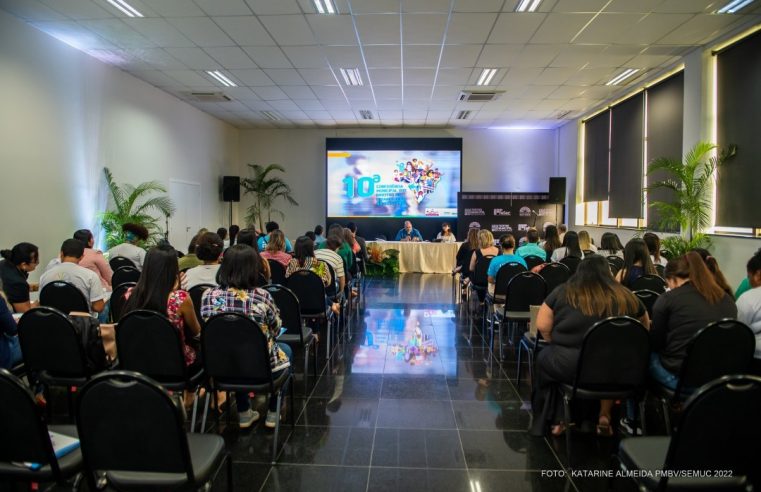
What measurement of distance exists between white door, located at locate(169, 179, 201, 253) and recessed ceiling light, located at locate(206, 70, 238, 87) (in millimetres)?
2499

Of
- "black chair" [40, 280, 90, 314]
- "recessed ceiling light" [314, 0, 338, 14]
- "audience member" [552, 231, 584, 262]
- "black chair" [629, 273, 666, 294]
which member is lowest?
"black chair" [40, 280, 90, 314]

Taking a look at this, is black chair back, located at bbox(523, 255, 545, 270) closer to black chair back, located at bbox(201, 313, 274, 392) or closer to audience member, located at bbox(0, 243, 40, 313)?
black chair back, located at bbox(201, 313, 274, 392)

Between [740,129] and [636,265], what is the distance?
3.37 m

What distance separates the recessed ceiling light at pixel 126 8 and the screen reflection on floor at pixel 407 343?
187 inches

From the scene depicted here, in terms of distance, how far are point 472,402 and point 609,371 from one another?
125 cm

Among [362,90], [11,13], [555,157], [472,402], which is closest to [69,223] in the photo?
[11,13]

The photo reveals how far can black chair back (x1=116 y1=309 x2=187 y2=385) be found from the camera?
2.55 m

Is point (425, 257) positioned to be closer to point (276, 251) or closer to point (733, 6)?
point (276, 251)

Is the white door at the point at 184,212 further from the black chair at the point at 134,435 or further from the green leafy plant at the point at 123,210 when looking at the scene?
the black chair at the point at 134,435

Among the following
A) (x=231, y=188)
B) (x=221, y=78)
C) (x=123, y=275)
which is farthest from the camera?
(x=231, y=188)

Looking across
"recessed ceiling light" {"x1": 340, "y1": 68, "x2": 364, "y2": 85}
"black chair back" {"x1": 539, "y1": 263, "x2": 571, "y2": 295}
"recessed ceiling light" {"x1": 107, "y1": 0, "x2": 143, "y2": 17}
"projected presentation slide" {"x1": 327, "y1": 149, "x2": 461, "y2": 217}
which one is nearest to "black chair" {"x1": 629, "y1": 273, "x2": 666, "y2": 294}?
"black chair back" {"x1": 539, "y1": 263, "x2": 571, "y2": 295}

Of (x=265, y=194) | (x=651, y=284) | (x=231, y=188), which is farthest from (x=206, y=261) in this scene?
(x=265, y=194)

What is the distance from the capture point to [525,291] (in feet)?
14.6

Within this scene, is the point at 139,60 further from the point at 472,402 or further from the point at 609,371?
the point at 609,371
